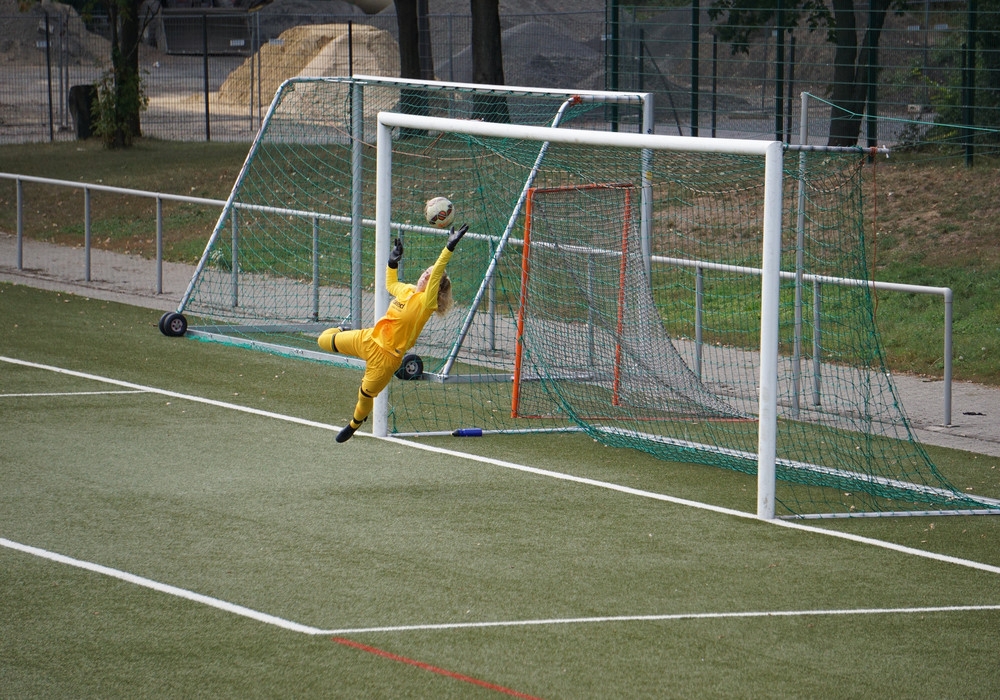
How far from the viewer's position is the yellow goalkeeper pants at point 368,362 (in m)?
9.24

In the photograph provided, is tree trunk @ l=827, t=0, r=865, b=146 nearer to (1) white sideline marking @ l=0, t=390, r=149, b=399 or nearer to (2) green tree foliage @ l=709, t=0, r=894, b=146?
(2) green tree foliage @ l=709, t=0, r=894, b=146

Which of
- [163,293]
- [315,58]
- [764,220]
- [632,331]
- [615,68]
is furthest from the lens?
[315,58]

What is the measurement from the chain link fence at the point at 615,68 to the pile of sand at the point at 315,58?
60mm

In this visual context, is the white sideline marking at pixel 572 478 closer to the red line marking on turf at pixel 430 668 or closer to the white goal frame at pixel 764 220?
the white goal frame at pixel 764 220

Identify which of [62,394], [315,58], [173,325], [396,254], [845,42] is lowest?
[62,394]

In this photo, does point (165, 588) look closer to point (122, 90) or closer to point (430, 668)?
point (430, 668)

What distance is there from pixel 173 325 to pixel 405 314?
5.33 metres

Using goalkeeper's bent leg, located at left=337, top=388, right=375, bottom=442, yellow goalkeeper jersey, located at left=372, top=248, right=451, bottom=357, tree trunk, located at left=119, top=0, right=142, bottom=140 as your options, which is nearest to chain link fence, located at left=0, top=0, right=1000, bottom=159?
tree trunk, located at left=119, top=0, right=142, bottom=140

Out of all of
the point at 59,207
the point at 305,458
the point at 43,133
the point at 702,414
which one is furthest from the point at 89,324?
the point at 43,133

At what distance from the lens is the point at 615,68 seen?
61.0 feet

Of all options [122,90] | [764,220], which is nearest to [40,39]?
[122,90]

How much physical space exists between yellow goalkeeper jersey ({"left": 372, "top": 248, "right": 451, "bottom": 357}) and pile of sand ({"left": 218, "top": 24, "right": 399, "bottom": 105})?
84.4 ft

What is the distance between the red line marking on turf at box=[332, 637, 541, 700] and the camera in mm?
5781

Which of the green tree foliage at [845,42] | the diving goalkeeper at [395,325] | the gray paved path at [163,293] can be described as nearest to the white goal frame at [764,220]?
the diving goalkeeper at [395,325]
